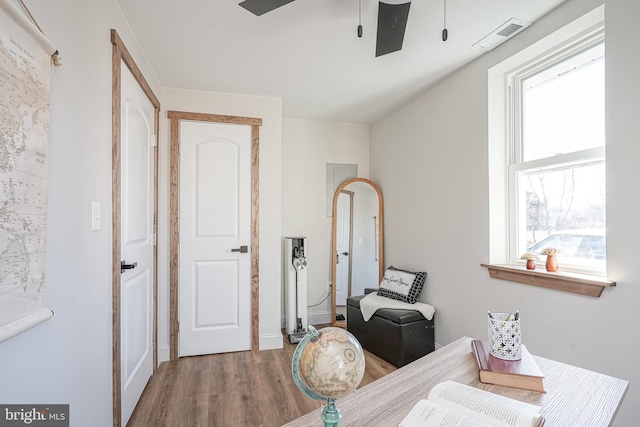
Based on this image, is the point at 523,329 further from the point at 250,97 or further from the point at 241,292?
the point at 250,97

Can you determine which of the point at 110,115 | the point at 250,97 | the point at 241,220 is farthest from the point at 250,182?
the point at 110,115

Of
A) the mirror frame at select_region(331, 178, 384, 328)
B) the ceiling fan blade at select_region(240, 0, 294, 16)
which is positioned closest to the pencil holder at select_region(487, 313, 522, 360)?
the ceiling fan blade at select_region(240, 0, 294, 16)

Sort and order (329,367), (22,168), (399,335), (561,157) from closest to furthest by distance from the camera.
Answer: (329,367)
(22,168)
(561,157)
(399,335)

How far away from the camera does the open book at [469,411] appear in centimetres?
73

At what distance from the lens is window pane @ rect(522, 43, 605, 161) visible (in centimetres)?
192

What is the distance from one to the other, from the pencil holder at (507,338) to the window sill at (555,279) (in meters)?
0.97

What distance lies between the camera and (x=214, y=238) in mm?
3135

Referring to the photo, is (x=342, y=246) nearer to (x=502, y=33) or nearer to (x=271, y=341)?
(x=271, y=341)

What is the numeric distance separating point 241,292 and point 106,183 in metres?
1.80

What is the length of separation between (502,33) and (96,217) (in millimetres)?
2585

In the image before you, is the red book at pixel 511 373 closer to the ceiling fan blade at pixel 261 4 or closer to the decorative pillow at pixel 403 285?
the ceiling fan blade at pixel 261 4

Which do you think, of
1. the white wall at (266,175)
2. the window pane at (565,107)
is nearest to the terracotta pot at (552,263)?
the window pane at (565,107)

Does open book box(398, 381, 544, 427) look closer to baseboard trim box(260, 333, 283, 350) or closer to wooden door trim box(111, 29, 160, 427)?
wooden door trim box(111, 29, 160, 427)

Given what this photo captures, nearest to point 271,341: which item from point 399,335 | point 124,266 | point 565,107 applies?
point 399,335
